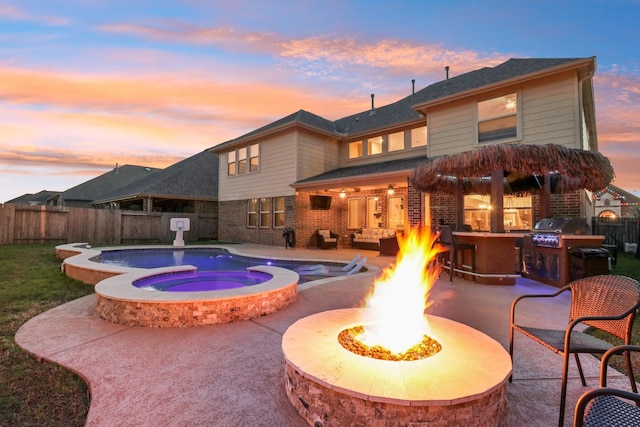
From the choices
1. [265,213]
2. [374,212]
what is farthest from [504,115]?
[265,213]

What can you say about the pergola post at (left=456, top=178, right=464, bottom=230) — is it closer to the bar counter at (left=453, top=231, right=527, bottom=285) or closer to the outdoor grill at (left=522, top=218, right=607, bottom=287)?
the bar counter at (left=453, top=231, right=527, bottom=285)

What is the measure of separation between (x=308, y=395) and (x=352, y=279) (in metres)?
4.74

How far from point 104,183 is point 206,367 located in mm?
33169

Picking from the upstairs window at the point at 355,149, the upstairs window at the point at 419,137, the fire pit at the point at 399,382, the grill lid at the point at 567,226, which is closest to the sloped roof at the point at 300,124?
the upstairs window at the point at 355,149

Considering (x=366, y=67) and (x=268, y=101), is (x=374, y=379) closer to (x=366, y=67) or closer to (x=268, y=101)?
(x=366, y=67)

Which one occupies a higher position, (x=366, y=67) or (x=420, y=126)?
(x=366, y=67)

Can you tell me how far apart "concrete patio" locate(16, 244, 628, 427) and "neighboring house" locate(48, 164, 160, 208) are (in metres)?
28.8

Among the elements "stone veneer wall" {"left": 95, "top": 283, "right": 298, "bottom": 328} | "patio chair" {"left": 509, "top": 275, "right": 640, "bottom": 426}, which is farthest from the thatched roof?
"stone veneer wall" {"left": 95, "top": 283, "right": 298, "bottom": 328}

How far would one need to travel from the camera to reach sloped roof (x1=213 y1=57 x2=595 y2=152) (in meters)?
8.83

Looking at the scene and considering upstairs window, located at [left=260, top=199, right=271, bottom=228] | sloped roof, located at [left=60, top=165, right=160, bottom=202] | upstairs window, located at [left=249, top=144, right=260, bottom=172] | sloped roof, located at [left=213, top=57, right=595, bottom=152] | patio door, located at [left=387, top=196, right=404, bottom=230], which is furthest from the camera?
sloped roof, located at [left=60, top=165, right=160, bottom=202]

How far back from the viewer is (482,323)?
12.9 ft

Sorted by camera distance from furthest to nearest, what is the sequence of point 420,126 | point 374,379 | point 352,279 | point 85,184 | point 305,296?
point 85,184
point 420,126
point 352,279
point 305,296
point 374,379

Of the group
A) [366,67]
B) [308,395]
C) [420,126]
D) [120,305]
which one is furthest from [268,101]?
[308,395]

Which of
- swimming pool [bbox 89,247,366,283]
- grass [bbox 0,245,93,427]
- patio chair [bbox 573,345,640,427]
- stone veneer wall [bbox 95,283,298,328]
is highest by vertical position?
patio chair [bbox 573,345,640,427]
